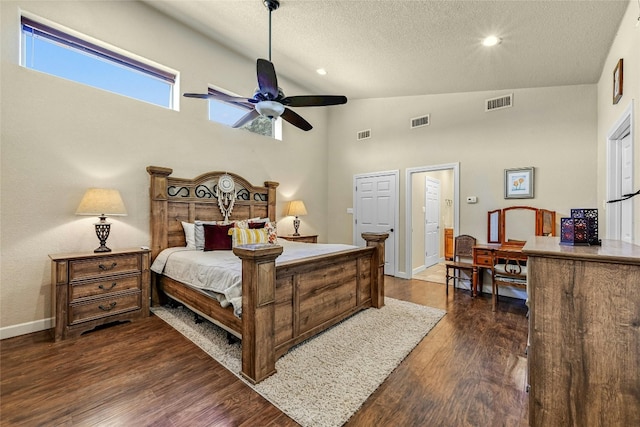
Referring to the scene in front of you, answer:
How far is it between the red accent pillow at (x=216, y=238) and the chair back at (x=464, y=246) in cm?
348

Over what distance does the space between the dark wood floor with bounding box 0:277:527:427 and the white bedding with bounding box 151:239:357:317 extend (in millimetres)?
529

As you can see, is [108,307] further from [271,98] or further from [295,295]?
[271,98]

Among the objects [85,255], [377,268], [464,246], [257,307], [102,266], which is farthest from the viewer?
[464,246]

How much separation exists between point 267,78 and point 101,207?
2123 mm

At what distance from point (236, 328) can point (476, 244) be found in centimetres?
379

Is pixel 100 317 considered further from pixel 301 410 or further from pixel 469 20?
pixel 469 20

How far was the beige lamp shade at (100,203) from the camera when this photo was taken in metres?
2.81

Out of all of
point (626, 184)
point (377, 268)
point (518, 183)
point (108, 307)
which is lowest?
point (108, 307)

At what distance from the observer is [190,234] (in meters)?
3.70

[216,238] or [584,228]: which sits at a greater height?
[584,228]

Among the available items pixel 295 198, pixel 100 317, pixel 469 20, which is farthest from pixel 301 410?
pixel 295 198

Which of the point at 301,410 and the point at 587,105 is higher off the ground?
the point at 587,105

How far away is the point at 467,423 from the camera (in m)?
1.60

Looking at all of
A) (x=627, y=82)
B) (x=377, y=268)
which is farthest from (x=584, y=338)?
(x=627, y=82)
